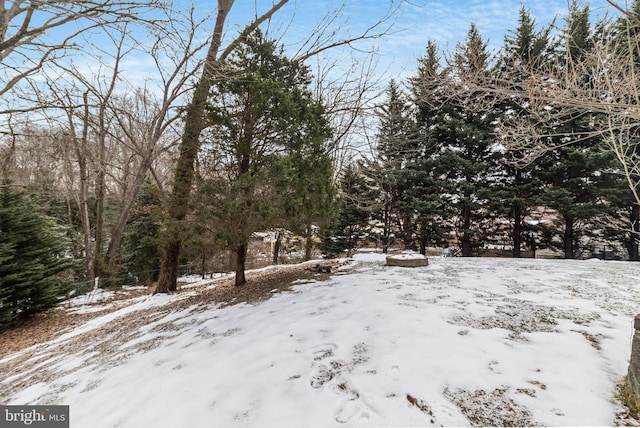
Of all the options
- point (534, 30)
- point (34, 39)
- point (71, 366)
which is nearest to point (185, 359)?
point (71, 366)

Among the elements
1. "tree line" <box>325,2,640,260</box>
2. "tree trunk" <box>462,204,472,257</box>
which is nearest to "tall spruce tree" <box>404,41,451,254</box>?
"tree line" <box>325,2,640,260</box>

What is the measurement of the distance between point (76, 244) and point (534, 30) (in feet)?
65.8

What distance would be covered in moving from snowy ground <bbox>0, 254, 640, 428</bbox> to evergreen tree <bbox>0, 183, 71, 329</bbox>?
7.61 ft

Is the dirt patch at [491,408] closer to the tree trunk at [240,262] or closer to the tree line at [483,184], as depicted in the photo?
the tree trunk at [240,262]

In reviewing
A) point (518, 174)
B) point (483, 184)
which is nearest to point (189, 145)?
point (483, 184)

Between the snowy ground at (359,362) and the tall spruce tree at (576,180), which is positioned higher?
the tall spruce tree at (576,180)

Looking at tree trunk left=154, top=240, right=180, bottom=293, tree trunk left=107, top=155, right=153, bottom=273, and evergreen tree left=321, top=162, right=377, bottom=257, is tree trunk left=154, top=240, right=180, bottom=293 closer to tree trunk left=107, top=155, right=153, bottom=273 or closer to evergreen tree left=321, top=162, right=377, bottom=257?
tree trunk left=107, top=155, right=153, bottom=273

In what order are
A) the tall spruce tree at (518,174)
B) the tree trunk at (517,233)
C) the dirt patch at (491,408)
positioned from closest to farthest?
the dirt patch at (491,408) → the tall spruce tree at (518,174) → the tree trunk at (517,233)

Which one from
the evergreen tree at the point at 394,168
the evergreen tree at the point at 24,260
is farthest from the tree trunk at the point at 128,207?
the evergreen tree at the point at 394,168

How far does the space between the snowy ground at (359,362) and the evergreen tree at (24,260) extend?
2.32 metres

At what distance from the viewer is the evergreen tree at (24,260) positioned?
19.7 feet

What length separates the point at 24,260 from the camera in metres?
6.43

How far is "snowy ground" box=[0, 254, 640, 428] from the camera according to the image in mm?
1894

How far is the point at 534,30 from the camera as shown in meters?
10.7
